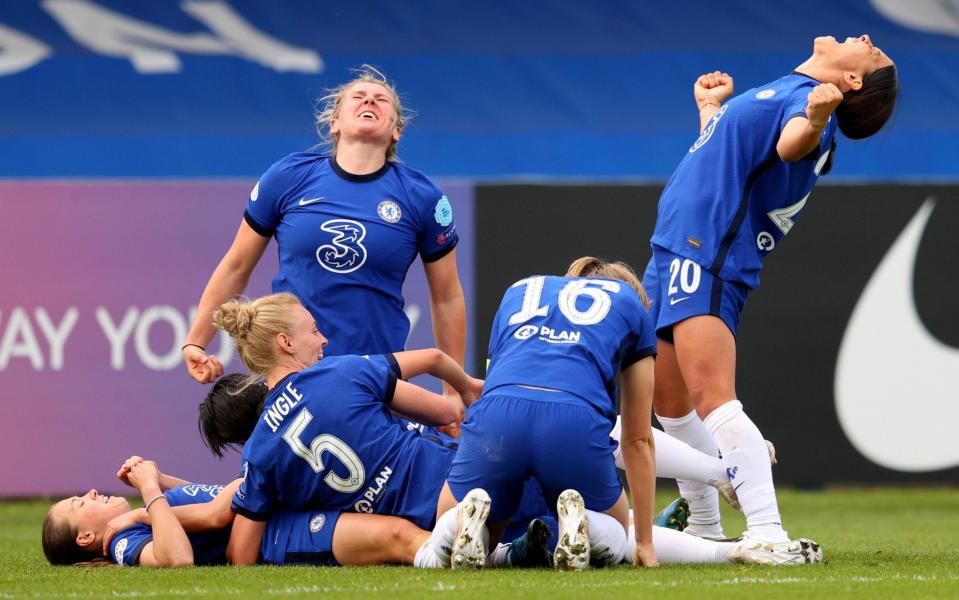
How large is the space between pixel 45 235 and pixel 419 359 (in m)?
4.80

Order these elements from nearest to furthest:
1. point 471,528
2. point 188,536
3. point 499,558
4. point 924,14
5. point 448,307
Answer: point 471,528 < point 499,558 < point 188,536 < point 448,307 < point 924,14

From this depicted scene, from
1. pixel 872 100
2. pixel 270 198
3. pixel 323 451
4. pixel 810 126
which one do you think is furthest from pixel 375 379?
pixel 872 100

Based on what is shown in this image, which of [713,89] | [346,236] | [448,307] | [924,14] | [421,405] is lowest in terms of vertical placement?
[421,405]

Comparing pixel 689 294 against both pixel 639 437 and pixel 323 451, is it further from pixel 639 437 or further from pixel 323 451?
pixel 323 451

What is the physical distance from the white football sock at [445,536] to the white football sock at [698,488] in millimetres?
1231

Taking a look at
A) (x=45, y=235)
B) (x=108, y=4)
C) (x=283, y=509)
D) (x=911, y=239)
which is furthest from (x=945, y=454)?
(x=108, y=4)

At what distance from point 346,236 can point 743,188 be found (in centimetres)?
160

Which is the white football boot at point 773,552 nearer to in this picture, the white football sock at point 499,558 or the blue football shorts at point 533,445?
the blue football shorts at point 533,445

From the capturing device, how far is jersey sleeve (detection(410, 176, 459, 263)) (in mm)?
5938

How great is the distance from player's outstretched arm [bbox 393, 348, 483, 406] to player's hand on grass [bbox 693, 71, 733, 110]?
1546mm

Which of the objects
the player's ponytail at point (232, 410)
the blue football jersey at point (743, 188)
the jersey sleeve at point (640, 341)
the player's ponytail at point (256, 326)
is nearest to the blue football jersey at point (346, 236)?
the player's ponytail at point (232, 410)

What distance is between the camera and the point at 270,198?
Result: 5.88m

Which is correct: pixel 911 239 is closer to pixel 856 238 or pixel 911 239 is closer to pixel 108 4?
pixel 856 238

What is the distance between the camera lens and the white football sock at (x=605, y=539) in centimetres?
480
